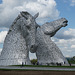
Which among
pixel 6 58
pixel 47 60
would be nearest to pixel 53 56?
pixel 47 60

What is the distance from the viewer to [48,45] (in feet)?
88.7

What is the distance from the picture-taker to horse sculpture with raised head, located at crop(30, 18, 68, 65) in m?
26.4

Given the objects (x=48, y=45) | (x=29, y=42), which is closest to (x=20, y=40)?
(x=29, y=42)

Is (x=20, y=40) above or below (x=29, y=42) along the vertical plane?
above

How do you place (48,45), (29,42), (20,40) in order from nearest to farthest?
(48,45), (29,42), (20,40)

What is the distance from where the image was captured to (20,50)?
28.8m

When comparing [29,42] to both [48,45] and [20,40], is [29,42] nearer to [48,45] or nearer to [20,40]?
[20,40]

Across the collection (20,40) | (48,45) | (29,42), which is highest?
(20,40)

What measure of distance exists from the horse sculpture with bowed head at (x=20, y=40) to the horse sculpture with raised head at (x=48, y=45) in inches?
46.8

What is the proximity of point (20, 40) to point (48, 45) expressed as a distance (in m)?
5.10

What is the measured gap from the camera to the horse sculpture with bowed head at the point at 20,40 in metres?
28.0

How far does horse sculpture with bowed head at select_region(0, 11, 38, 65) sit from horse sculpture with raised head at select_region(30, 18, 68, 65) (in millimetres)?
1190

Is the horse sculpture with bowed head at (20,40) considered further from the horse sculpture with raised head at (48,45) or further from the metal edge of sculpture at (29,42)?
the horse sculpture with raised head at (48,45)

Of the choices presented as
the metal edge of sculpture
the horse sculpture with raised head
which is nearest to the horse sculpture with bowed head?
the metal edge of sculpture
